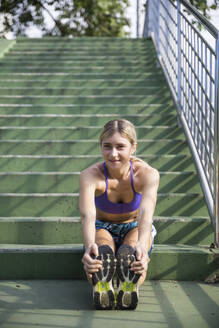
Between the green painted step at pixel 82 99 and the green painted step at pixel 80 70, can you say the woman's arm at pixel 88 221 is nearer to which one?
the green painted step at pixel 82 99

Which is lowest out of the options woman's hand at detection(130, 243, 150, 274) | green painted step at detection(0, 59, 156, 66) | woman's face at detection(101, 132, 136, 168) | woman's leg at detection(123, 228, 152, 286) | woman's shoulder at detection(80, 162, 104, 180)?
green painted step at detection(0, 59, 156, 66)

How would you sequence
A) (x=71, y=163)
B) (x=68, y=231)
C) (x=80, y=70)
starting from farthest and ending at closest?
(x=80, y=70) → (x=71, y=163) → (x=68, y=231)

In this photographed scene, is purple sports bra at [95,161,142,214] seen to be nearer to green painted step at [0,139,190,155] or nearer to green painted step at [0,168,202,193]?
green painted step at [0,168,202,193]

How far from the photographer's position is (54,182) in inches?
138

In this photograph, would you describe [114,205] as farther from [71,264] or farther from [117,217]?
[71,264]

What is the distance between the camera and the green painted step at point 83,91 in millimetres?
5453

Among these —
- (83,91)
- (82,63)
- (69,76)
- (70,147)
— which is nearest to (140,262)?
(70,147)

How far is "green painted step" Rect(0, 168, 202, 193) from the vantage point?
11.5 feet

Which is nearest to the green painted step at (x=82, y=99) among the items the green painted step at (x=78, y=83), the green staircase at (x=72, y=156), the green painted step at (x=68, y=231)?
the green staircase at (x=72, y=156)

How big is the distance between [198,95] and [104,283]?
1919 millimetres

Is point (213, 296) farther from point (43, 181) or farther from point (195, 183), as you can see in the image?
point (43, 181)

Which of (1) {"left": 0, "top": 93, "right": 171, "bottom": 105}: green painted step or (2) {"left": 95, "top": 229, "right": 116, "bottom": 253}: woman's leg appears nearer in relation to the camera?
(2) {"left": 95, "top": 229, "right": 116, "bottom": 253}: woman's leg

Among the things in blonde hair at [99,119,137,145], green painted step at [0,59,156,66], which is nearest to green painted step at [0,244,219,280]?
blonde hair at [99,119,137,145]

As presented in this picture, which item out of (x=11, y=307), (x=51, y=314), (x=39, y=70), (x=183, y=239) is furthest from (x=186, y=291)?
(x=39, y=70)
